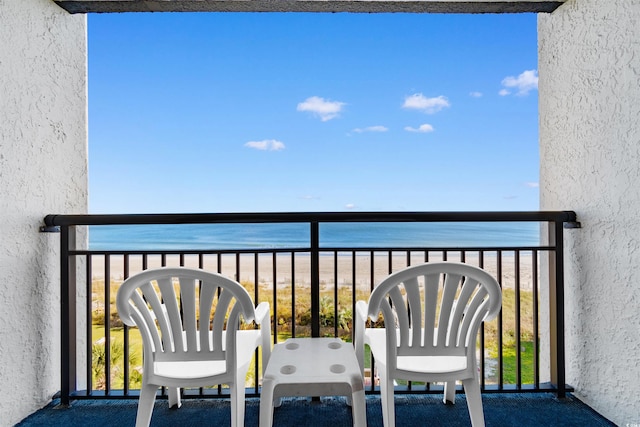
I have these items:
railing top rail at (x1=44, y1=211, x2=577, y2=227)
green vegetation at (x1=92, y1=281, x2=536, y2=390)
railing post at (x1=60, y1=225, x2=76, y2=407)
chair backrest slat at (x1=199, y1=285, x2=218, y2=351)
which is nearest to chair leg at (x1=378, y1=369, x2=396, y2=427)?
chair backrest slat at (x1=199, y1=285, x2=218, y2=351)

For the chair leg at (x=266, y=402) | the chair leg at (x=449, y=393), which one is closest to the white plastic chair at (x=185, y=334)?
the chair leg at (x=266, y=402)

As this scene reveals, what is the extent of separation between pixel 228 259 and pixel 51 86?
1117 centimetres

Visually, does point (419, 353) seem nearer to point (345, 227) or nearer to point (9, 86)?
point (9, 86)

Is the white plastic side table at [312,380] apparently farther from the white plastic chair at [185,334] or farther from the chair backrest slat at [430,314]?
the chair backrest slat at [430,314]

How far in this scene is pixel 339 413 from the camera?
2152 millimetres

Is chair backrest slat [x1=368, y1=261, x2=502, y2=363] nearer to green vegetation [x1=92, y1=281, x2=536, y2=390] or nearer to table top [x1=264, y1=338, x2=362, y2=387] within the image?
table top [x1=264, y1=338, x2=362, y2=387]

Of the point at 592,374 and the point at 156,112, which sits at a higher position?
the point at 156,112

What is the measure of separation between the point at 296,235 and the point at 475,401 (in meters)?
13.0

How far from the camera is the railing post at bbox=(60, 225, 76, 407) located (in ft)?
7.38

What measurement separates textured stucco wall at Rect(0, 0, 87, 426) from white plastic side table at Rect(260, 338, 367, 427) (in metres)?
1.40

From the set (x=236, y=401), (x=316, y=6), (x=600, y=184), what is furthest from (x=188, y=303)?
(x=600, y=184)

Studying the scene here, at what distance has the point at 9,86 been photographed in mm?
2008

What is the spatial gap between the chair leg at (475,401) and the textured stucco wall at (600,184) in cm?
83

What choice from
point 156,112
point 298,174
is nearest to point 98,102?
point 156,112
